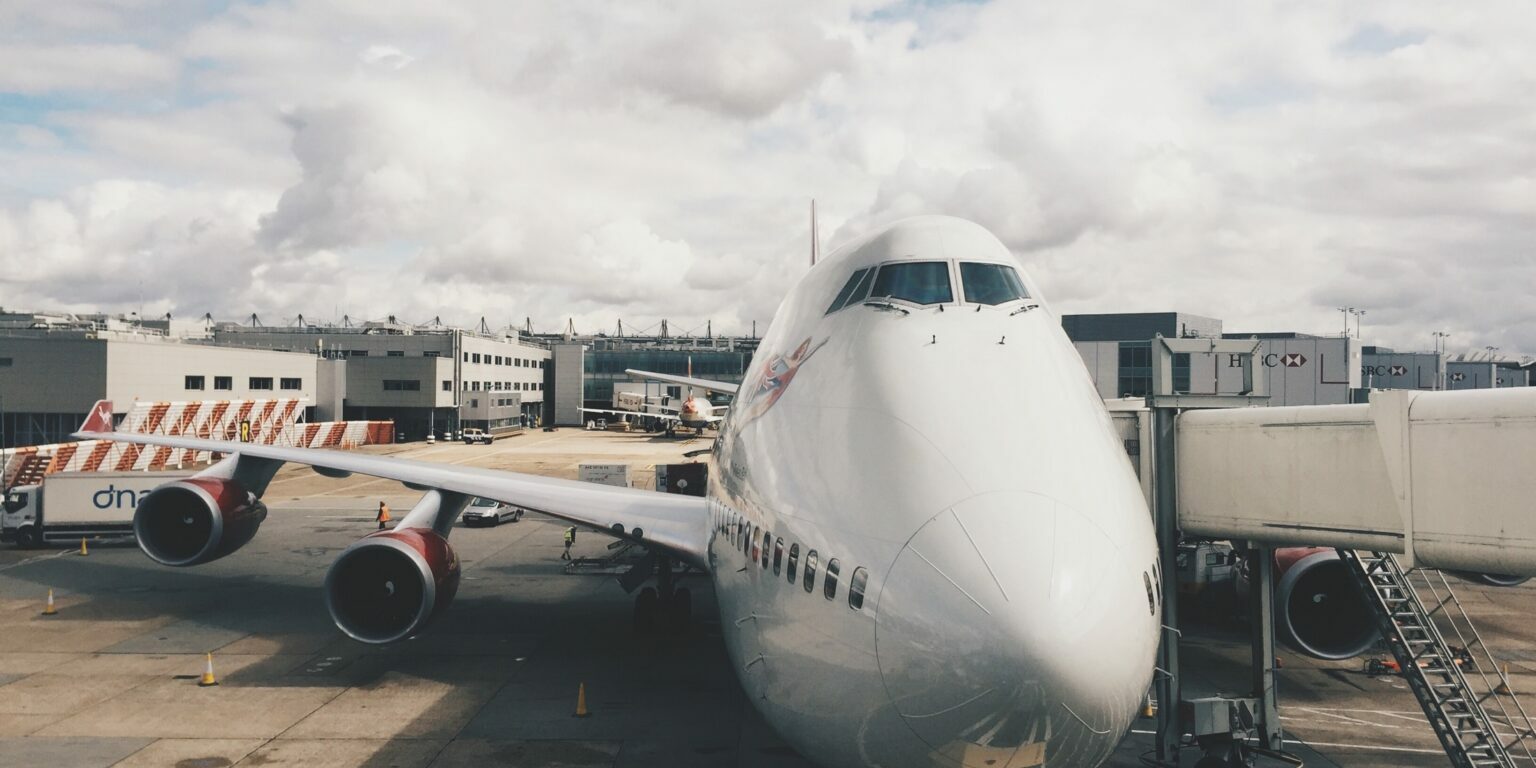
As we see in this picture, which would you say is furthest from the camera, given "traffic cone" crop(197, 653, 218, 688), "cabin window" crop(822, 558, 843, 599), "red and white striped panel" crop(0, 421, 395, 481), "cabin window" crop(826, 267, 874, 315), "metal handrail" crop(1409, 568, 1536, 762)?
"red and white striped panel" crop(0, 421, 395, 481)

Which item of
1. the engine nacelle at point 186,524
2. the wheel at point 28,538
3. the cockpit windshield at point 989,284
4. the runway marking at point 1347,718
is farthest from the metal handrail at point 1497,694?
the wheel at point 28,538

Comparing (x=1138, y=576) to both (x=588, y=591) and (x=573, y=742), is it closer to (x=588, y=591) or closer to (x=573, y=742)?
(x=573, y=742)

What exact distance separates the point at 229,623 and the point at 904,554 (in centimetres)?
2134

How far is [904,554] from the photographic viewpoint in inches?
282

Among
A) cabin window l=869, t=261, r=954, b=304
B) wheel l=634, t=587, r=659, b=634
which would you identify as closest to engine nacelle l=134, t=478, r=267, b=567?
wheel l=634, t=587, r=659, b=634

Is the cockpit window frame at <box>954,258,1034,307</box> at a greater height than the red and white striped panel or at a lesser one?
greater

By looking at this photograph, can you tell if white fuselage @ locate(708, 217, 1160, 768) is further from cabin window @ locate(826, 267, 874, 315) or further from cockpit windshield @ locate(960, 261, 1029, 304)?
cabin window @ locate(826, 267, 874, 315)

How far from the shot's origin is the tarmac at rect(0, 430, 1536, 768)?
14219 millimetres

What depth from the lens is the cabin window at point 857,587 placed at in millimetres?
7363

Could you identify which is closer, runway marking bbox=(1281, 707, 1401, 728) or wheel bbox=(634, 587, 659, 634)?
runway marking bbox=(1281, 707, 1401, 728)

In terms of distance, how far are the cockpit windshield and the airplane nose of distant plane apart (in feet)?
11.6

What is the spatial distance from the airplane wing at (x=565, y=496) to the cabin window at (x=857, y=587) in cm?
604

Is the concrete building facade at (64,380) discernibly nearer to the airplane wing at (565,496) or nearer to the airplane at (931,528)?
the airplane wing at (565,496)

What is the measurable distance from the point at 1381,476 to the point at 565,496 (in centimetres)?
1372
